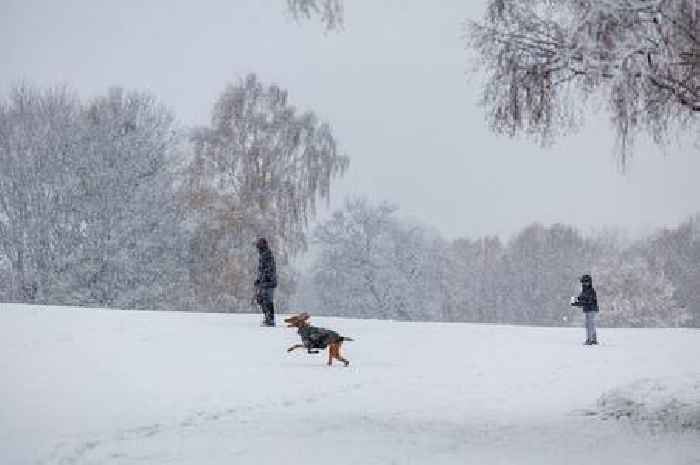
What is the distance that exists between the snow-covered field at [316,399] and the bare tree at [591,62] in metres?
3.28

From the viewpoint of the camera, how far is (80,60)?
42938 mm

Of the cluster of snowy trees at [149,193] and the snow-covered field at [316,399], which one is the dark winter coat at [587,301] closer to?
the snow-covered field at [316,399]

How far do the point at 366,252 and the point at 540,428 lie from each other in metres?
39.0

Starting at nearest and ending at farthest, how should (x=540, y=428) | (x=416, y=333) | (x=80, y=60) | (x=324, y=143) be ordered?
(x=540, y=428) < (x=416, y=333) < (x=324, y=143) < (x=80, y=60)

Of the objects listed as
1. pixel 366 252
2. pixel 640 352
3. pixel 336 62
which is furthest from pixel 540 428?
pixel 366 252

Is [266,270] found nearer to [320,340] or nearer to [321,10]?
[320,340]

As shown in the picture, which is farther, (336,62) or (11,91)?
(11,91)

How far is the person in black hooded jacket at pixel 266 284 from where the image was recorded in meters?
18.6

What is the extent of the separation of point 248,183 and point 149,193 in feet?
13.6

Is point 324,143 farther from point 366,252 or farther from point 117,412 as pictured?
point 117,412

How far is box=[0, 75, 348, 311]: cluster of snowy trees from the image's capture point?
31.6 meters

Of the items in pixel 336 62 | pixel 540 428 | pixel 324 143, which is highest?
pixel 324 143

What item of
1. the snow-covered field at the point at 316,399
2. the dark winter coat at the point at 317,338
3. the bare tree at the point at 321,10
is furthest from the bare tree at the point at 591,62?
the dark winter coat at the point at 317,338

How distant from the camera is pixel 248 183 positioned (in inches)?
1320
